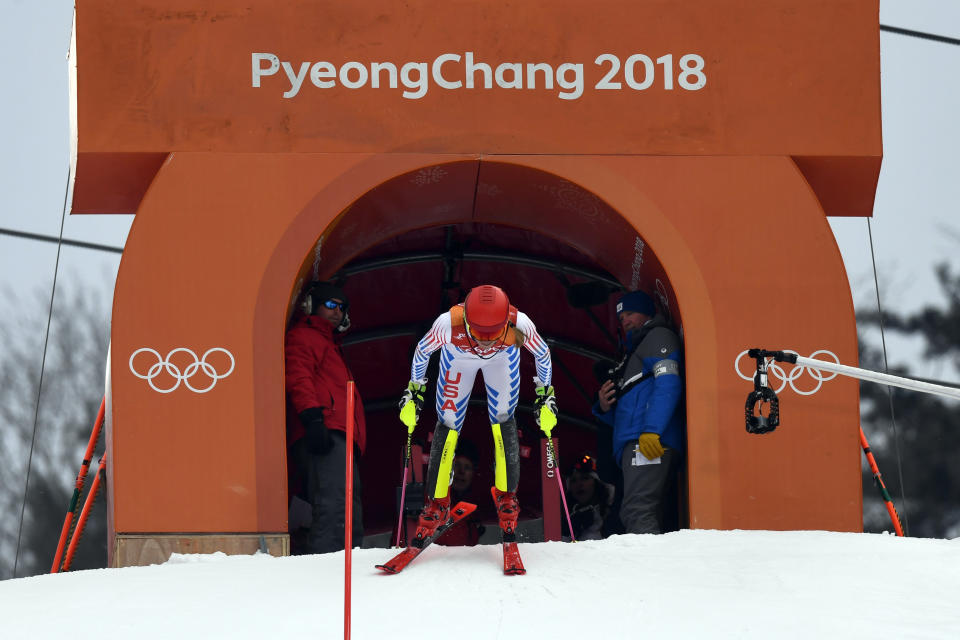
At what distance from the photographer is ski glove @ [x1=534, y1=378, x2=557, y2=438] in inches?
340

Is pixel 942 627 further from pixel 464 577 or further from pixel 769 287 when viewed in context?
pixel 769 287

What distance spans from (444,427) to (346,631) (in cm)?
302

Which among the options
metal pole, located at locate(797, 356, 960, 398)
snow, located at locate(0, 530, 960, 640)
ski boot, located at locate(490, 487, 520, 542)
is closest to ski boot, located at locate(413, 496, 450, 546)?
snow, located at locate(0, 530, 960, 640)

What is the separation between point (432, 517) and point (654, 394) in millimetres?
1977

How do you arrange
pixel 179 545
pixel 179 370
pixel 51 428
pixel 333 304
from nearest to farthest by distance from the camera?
pixel 179 545 → pixel 179 370 → pixel 333 304 → pixel 51 428

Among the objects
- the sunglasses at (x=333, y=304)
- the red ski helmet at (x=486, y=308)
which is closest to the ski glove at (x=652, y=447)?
the red ski helmet at (x=486, y=308)

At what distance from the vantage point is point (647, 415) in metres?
9.57

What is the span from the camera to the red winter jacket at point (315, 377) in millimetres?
9573

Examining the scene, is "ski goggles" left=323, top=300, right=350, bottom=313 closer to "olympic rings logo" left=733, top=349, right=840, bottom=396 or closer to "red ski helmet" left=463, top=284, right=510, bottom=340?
"red ski helmet" left=463, top=284, right=510, bottom=340

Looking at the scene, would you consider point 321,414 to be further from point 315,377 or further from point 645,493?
point 645,493

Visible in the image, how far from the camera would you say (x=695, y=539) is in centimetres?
864

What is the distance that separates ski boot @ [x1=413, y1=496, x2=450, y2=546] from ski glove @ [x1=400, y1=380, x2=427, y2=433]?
0.47 m

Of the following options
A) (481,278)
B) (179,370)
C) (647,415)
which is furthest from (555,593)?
(481,278)

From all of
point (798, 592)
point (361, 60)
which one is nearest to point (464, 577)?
point (798, 592)
